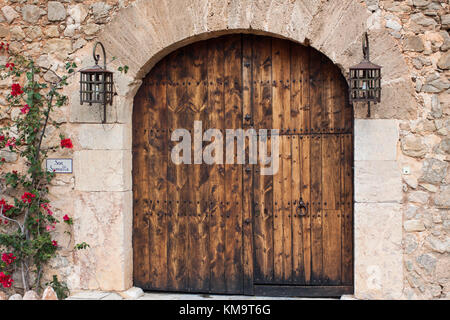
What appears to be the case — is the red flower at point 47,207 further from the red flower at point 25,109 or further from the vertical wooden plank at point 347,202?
the vertical wooden plank at point 347,202

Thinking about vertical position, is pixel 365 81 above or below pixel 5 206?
above

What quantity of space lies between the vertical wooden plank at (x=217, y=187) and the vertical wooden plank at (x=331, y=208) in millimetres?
845

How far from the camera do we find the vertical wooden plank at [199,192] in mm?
4004

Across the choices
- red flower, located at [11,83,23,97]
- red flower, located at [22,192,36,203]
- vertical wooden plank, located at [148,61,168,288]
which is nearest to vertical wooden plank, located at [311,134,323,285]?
vertical wooden plank, located at [148,61,168,288]

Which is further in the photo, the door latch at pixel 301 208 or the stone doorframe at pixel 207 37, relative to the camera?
the door latch at pixel 301 208

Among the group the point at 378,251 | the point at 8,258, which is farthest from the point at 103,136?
the point at 378,251

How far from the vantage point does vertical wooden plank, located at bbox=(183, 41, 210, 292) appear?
4004 mm

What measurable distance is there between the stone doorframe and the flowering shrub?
242 millimetres

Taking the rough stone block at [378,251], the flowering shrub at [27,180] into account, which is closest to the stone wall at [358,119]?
the rough stone block at [378,251]

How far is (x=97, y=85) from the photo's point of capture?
3791mm

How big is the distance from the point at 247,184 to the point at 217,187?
26 cm

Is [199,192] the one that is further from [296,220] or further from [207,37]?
[207,37]

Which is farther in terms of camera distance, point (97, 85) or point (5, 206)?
point (5, 206)

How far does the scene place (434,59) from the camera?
3.57 m
